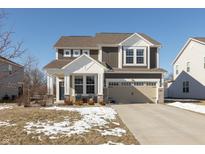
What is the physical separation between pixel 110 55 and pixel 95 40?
3673 mm

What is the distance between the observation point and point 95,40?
30.2 metres

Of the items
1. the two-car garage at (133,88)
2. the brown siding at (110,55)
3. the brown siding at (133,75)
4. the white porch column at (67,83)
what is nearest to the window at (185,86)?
the two-car garage at (133,88)

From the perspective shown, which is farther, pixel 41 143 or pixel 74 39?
pixel 74 39

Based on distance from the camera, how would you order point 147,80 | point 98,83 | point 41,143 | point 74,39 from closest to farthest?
1. point 41,143
2. point 98,83
3. point 147,80
4. point 74,39

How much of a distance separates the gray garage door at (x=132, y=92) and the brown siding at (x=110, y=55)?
2444 millimetres

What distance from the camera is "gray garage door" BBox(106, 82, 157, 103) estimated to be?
2617 centimetres

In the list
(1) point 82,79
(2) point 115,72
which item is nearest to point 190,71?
(2) point 115,72

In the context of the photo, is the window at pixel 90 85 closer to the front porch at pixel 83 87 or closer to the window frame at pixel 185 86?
the front porch at pixel 83 87

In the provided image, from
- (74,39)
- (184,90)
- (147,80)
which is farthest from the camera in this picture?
(184,90)

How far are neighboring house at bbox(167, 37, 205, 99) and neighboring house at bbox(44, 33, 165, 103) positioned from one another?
7.88m
